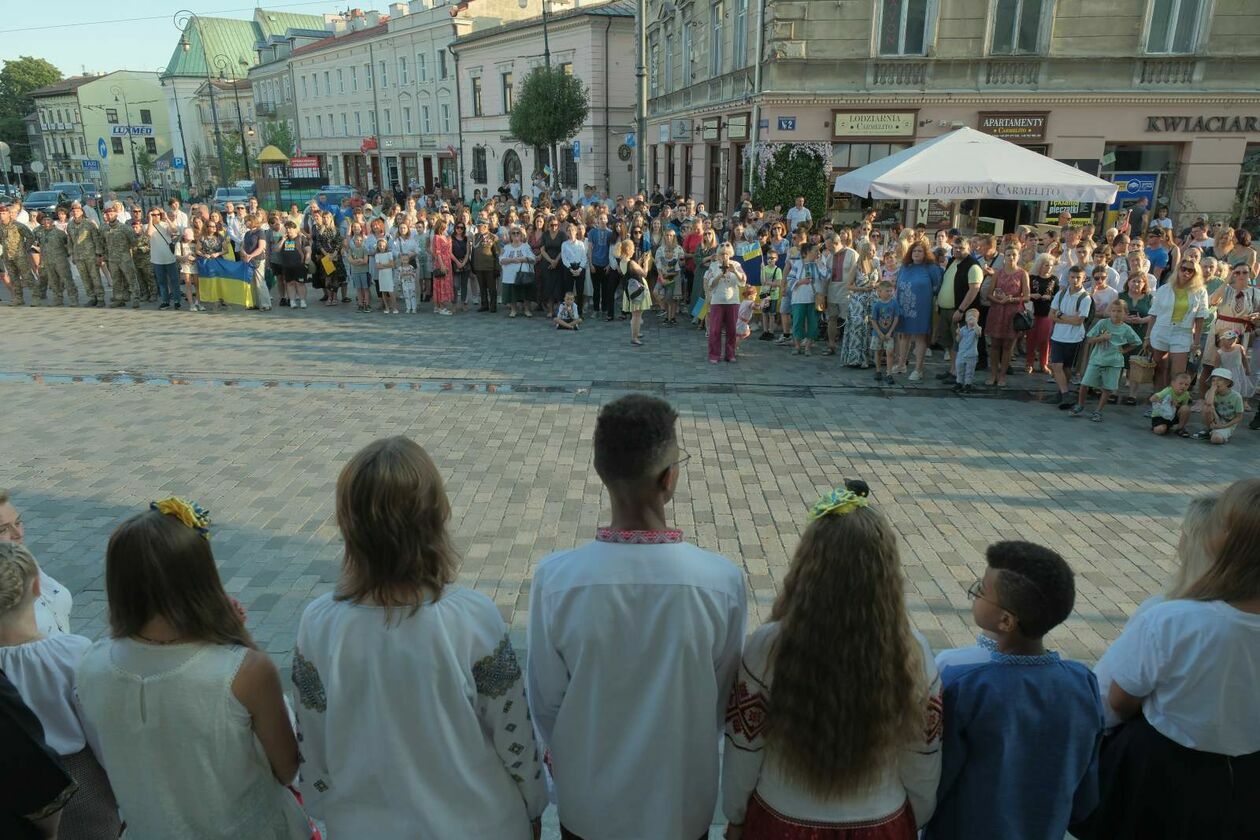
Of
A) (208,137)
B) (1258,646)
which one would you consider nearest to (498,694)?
(1258,646)

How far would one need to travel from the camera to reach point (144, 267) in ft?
50.8

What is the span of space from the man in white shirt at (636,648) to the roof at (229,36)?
89.5 meters

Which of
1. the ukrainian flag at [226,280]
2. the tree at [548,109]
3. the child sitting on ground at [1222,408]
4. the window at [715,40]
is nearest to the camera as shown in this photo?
the child sitting on ground at [1222,408]

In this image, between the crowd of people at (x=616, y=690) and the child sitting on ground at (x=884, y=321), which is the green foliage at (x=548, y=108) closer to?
the child sitting on ground at (x=884, y=321)

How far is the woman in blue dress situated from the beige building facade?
36.6ft

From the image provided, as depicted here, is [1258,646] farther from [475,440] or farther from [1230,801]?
[475,440]

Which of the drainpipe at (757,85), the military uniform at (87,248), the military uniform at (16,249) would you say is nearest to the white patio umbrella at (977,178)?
the drainpipe at (757,85)

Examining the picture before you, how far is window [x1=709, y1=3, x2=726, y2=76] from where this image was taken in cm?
2556

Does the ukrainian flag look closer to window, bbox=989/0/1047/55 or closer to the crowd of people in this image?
the crowd of people

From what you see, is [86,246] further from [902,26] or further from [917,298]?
[902,26]

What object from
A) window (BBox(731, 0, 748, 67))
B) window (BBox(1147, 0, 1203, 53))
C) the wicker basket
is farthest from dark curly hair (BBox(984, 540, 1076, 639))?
window (BBox(1147, 0, 1203, 53))

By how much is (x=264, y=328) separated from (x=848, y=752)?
13620 millimetres

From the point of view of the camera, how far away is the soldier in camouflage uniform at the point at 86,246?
14.9 metres

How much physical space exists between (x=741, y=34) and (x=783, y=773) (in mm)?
24491
